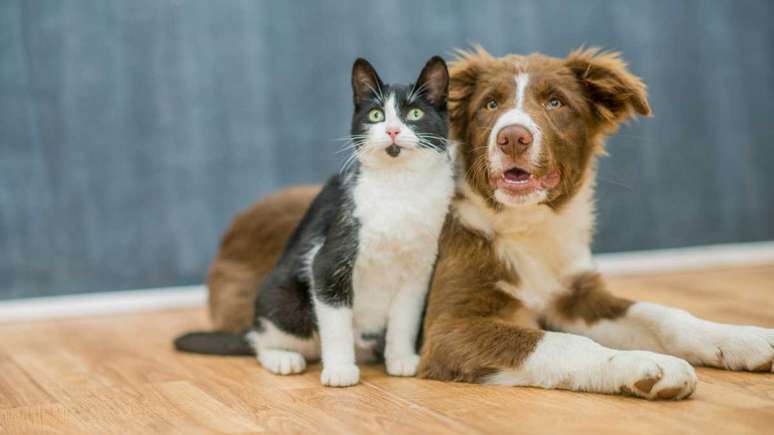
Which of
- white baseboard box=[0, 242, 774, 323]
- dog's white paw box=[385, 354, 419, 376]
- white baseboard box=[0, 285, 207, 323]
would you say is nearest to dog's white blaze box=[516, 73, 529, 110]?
dog's white paw box=[385, 354, 419, 376]

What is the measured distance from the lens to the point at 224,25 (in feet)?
12.3

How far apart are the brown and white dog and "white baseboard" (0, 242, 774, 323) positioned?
48.1 inches

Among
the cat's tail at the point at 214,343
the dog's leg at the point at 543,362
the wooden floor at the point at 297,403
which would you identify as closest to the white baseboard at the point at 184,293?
the wooden floor at the point at 297,403

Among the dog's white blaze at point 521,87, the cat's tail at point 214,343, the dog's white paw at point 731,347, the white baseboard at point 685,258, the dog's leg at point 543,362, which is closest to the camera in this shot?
the dog's leg at point 543,362

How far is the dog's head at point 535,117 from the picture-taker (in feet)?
7.02

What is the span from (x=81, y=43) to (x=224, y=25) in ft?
1.81

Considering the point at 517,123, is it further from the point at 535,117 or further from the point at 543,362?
the point at 543,362

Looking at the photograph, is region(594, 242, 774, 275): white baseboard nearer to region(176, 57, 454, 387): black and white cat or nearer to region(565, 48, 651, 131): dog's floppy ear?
region(565, 48, 651, 131): dog's floppy ear

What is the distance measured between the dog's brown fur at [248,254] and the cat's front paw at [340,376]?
0.61 metres

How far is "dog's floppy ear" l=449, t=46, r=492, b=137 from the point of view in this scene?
2.37 meters

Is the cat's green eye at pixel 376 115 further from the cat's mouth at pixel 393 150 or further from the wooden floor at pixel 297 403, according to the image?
the wooden floor at pixel 297 403

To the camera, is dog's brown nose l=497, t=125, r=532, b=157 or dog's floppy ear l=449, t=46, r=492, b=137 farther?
dog's floppy ear l=449, t=46, r=492, b=137

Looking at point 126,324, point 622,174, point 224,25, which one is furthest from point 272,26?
point 622,174

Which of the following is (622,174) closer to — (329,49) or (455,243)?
(329,49)
